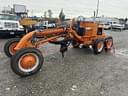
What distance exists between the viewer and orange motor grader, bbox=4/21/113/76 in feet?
14.8

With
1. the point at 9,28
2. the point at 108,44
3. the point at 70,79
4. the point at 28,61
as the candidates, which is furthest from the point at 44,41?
the point at 9,28

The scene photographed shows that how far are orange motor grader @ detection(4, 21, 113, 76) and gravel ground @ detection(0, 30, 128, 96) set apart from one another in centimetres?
33

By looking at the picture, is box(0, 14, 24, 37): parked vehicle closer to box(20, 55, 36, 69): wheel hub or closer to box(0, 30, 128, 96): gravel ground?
box(0, 30, 128, 96): gravel ground

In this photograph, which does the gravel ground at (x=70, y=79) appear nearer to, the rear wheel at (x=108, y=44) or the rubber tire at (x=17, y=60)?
the rubber tire at (x=17, y=60)

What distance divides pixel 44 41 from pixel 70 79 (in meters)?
1.73

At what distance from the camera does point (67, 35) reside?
6.41 metres

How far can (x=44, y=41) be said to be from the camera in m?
5.64

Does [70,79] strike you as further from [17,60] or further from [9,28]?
[9,28]

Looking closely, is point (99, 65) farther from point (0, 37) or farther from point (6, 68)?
point (0, 37)

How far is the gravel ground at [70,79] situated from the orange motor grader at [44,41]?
1.08 feet

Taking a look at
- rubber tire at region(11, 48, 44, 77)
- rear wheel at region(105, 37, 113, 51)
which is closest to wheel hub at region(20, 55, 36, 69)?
rubber tire at region(11, 48, 44, 77)

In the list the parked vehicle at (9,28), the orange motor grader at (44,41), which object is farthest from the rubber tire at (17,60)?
the parked vehicle at (9,28)

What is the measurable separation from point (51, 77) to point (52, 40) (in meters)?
1.68

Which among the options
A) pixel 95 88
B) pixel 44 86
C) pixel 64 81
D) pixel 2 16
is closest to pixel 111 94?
pixel 95 88
